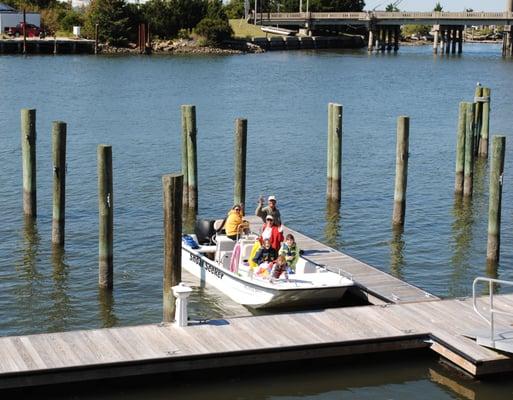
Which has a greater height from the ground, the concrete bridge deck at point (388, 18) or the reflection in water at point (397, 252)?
the concrete bridge deck at point (388, 18)

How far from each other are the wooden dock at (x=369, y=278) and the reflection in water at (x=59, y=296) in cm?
569

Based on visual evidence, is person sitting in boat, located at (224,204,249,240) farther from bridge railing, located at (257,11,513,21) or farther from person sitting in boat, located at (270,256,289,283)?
bridge railing, located at (257,11,513,21)

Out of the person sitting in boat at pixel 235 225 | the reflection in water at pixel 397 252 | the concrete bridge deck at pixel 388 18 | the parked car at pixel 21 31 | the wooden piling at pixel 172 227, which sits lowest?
the reflection in water at pixel 397 252

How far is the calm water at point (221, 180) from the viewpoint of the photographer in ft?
86.2

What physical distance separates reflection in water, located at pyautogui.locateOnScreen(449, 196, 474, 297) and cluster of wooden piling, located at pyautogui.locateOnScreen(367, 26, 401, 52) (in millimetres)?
120998

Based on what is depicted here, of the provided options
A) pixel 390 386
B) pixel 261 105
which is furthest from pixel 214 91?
pixel 390 386

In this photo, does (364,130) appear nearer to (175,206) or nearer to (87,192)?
(87,192)

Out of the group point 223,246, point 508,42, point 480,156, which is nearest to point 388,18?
point 508,42

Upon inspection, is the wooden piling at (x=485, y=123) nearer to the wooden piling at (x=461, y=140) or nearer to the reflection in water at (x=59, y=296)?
the wooden piling at (x=461, y=140)

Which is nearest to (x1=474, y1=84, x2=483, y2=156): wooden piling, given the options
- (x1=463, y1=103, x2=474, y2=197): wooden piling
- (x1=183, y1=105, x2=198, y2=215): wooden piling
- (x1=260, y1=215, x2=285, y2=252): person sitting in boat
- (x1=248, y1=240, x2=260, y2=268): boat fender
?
(x1=463, y1=103, x2=474, y2=197): wooden piling

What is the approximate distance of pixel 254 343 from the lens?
19.6 meters

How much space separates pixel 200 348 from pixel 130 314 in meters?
5.10

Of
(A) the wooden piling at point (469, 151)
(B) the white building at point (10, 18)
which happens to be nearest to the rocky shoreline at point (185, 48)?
(B) the white building at point (10, 18)

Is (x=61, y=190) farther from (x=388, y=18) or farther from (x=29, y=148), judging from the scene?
(x=388, y=18)
